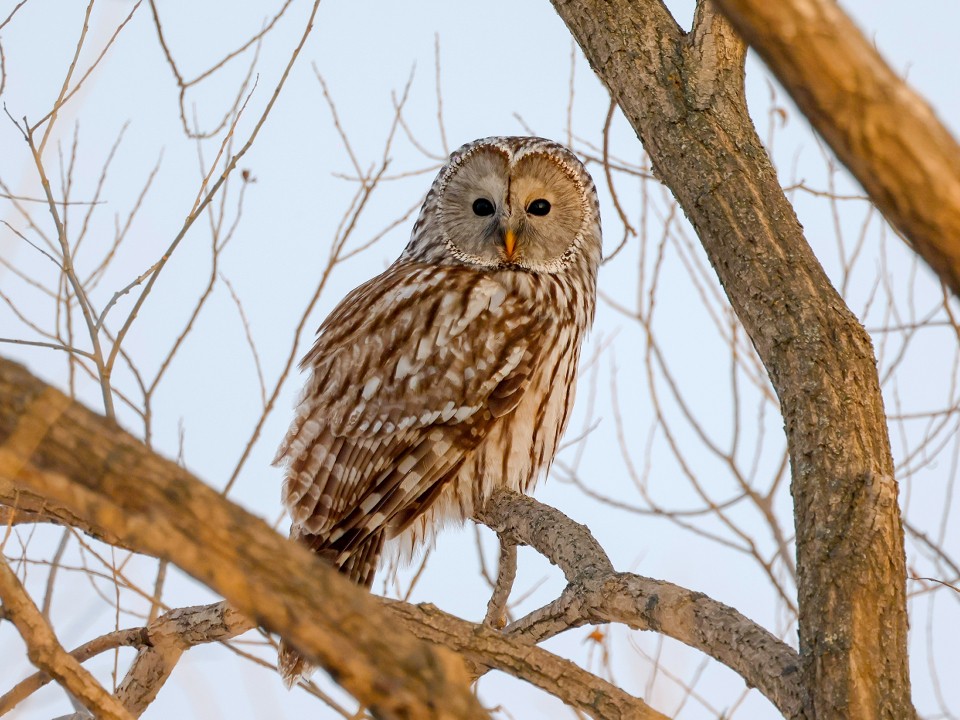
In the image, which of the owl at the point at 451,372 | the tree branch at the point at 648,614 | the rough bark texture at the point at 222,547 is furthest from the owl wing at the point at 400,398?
the rough bark texture at the point at 222,547

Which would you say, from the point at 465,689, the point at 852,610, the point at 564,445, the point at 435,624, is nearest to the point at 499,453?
the point at 564,445

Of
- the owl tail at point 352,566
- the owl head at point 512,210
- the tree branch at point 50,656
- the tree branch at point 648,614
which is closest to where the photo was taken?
the tree branch at point 50,656

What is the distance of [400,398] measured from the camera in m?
5.38

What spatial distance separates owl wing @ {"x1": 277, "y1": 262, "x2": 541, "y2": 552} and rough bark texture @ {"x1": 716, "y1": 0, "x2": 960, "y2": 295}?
3.71m

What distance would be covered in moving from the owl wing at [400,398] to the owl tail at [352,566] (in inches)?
2.8

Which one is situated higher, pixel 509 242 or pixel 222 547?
pixel 509 242

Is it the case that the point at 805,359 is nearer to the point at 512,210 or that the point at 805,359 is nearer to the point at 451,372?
the point at 451,372

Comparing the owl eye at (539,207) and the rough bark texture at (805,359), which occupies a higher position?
the owl eye at (539,207)

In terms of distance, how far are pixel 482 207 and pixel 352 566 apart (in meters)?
2.01

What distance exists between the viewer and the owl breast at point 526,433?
18.0 ft

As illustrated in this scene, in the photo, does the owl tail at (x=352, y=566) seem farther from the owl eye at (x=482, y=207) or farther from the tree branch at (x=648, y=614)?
the owl eye at (x=482, y=207)

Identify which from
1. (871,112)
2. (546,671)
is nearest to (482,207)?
(546,671)

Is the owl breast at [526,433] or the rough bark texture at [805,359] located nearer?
the rough bark texture at [805,359]

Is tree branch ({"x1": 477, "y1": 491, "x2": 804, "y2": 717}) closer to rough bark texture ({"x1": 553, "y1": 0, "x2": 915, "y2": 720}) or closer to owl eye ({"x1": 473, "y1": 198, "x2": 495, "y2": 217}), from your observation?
rough bark texture ({"x1": 553, "y1": 0, "x2": 915, "y2": 720})
